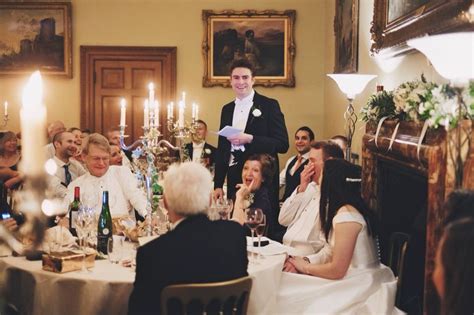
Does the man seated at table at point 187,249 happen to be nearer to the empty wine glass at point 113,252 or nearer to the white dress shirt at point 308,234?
the empty wine glass at point 113,252

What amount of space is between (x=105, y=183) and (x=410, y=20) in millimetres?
2317

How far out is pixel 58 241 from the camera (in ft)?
9.96

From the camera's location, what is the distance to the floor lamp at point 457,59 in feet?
7.72

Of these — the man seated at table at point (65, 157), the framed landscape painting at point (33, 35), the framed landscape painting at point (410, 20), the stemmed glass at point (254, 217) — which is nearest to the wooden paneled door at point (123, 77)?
the framed landscape painting at point (33, 35)

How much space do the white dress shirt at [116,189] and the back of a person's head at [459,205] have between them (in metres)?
2.59

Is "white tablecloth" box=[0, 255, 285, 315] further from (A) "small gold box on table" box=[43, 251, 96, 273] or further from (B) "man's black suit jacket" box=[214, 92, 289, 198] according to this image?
(B) "man's black suit jacket" box=[214, 92, 289, 198]

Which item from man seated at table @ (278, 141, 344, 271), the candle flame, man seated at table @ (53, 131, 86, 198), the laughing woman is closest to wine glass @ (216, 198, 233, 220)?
man seated at table @ (278, 141, 344, 271)

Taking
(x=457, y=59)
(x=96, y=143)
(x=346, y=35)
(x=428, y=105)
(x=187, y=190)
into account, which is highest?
(x=346, y=35)

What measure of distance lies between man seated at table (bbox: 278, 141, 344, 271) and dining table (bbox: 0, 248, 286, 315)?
0.93 metres

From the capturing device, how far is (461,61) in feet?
7.79

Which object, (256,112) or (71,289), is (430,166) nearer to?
(71,289)

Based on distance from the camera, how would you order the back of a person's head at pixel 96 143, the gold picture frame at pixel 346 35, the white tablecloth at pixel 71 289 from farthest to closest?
1. the gold picture frame at pixel 346 35
2. the back of a person's head at pixel 96 143
3. the white tablecloth at pixel 71 289

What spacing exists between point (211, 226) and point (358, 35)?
14.3ft

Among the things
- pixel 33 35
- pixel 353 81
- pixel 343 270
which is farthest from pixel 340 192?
pixel 33 35
